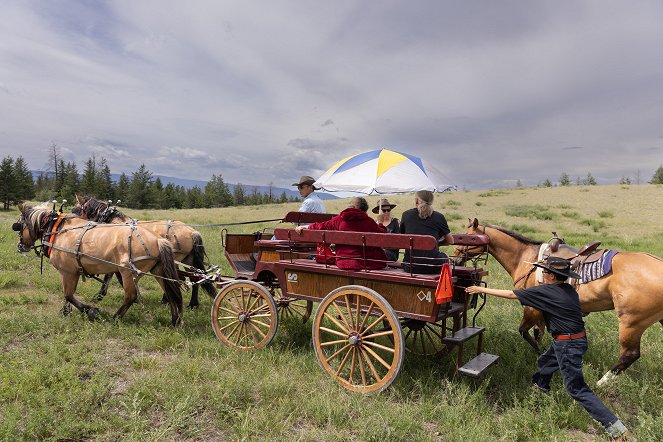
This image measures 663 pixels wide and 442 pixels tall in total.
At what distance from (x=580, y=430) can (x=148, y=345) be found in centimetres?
530

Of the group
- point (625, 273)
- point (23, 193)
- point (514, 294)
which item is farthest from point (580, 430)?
point (23, 193)

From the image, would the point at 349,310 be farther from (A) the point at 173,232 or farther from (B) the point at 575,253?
(A) the point at 173,232

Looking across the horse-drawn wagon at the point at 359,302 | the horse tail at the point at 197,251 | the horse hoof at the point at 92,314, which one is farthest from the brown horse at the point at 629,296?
the horse hoof at the point at 92,314

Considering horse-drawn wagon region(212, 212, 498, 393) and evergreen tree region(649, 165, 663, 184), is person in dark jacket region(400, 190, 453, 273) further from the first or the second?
evergreen tree region(649, 165, 663, 184)

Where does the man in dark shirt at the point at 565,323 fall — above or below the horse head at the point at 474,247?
below

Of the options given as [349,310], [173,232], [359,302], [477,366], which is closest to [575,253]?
[477,366]

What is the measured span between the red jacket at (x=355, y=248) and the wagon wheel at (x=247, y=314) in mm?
1198

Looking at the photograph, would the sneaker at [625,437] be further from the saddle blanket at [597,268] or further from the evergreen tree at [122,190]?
the evergreen tree at [122,190]

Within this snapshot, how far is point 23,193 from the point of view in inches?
2103

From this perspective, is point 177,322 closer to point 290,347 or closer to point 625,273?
point 290,347

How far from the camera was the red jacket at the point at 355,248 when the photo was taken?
4.73 metres

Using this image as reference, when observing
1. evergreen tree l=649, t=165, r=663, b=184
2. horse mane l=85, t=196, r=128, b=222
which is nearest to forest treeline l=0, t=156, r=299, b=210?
horse mane l=85, t=196, r=128, b=222

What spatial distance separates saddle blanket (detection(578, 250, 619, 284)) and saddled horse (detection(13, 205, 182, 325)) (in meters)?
5.94

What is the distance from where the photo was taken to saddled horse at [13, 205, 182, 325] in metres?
6.45
